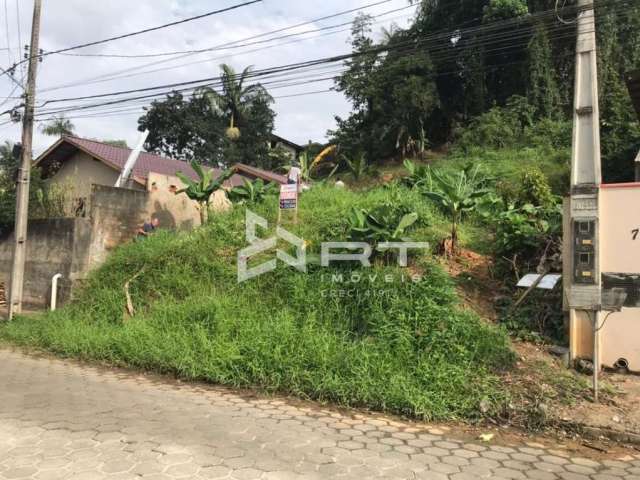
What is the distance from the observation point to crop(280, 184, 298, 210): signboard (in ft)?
27.8

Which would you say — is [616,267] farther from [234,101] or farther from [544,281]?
[234,101]

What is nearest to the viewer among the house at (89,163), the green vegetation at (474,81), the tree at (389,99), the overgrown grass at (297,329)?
the overgrown grass at (297,329)

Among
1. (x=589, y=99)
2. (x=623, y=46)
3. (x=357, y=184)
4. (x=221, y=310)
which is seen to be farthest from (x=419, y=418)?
(x=623, y=46)

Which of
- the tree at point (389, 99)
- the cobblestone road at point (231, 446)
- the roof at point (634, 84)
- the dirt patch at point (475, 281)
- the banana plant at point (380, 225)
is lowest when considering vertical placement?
the cobblestone road at point (231, 446)

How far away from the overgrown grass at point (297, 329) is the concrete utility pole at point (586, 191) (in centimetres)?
95

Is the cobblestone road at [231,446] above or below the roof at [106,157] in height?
below

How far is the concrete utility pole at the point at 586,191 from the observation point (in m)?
5.13

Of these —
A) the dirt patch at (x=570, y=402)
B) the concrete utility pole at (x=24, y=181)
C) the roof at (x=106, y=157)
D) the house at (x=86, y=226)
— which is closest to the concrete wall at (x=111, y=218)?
the house at (x=86, y=226)

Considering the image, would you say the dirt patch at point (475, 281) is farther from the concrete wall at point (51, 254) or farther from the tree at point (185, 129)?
the tree at point (185, 129)

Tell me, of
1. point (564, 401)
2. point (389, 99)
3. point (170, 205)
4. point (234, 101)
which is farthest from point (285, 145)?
point (564, 401)

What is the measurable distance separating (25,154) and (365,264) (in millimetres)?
7728

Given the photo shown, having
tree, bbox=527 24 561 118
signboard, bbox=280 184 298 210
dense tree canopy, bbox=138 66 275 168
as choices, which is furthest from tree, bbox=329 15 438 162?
signboard, bbox=280 184 298 210
